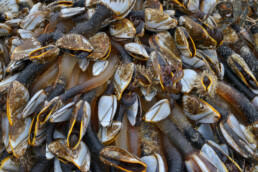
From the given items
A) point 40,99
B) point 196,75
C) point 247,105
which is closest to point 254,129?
point 247,105

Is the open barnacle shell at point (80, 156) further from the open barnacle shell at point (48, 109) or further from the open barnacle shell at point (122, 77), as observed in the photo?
the open barnacle shell at point (122, 77)

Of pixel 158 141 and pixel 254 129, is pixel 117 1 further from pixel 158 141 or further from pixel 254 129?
pixel 254 129

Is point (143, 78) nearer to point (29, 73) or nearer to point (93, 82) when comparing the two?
point (93, 82)

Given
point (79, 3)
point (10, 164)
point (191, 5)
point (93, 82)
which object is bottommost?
point (10, 164)

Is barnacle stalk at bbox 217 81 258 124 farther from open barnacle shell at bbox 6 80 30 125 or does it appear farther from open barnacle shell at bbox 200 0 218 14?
open barnacle shell at bbox 6 80 30 125

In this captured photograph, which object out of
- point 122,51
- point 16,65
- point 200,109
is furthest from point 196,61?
point 16,65

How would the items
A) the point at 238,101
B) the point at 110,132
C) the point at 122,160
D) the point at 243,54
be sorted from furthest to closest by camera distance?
the point at 243,54 → the point at 238,101 → the point at 110,132 → the point at 122,160
